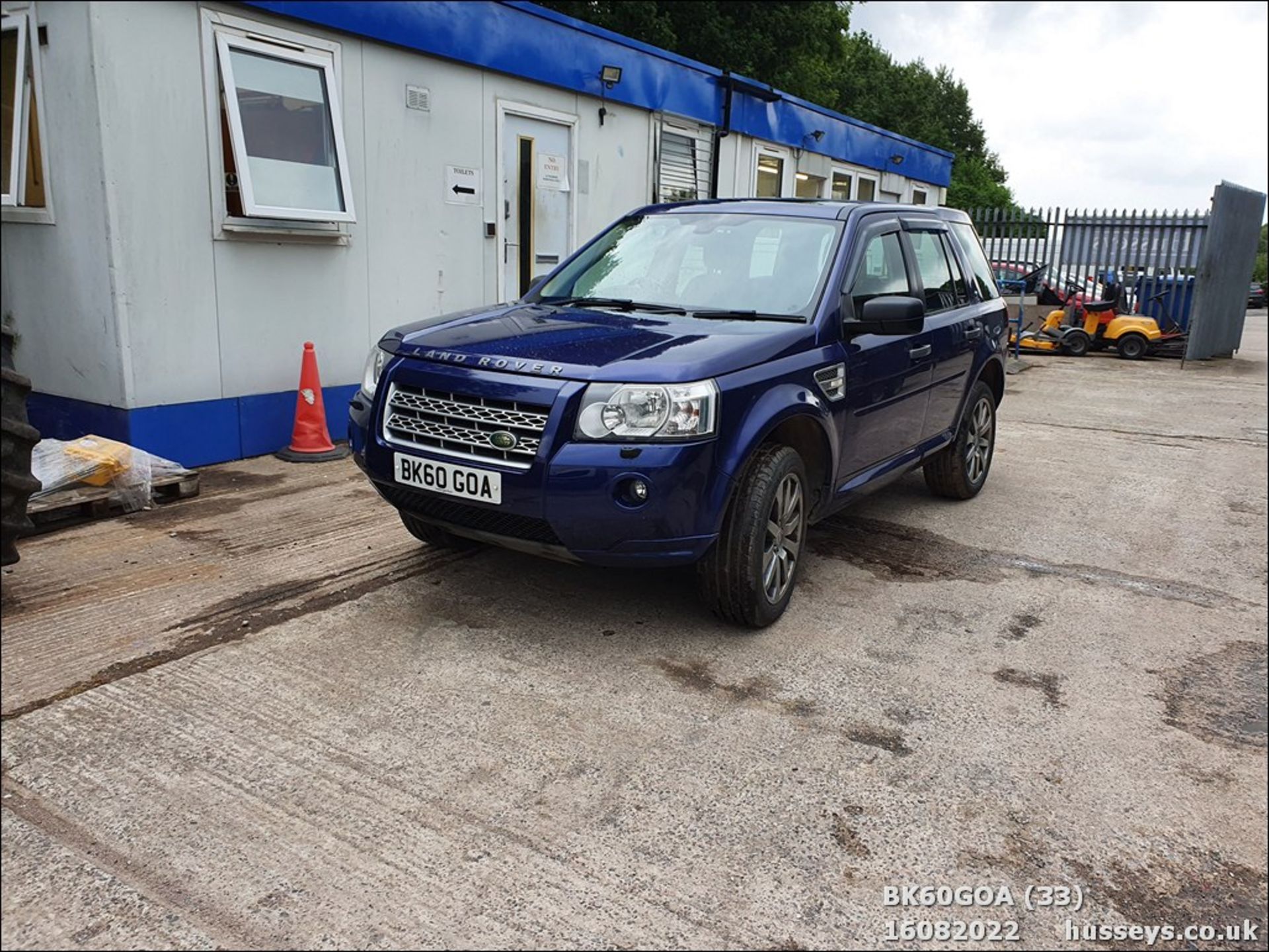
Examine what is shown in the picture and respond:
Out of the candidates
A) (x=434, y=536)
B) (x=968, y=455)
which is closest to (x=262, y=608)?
(x=434, y=536)

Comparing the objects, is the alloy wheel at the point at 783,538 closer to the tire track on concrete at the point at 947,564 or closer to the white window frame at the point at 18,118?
the tire track on concrete at the point at 947,564

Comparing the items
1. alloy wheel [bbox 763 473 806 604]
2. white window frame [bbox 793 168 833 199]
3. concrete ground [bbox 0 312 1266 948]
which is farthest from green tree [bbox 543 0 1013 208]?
alloy wheel [bbox 763 473 806 604]

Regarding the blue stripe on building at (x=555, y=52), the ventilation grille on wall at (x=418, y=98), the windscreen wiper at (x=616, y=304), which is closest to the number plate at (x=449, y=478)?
the windscreen wiper at (x=616, y=304)

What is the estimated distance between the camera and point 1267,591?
4918 mm

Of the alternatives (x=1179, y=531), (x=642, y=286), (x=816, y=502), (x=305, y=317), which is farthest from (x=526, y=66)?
(x=1179, y=531)

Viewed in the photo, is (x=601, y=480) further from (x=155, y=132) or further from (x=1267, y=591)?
(x=155, y=132)

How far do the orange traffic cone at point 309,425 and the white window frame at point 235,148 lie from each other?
0.81 metres

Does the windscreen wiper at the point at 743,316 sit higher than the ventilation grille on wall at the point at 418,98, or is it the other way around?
the ventilation grille on wall at the point at 418,98

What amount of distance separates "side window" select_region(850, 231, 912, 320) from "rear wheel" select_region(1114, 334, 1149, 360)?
12724mm

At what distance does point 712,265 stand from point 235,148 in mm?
3387

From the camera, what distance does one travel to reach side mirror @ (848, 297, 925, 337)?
4.23 metres

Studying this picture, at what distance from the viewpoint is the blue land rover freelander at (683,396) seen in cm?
346

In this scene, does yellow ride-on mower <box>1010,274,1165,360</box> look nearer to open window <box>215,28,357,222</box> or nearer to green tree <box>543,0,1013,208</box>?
green tree <box>543,0,1013,208</box>

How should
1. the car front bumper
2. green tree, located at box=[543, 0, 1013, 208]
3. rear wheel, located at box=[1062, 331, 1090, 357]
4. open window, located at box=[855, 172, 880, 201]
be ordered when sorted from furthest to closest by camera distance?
green tree, located at box=[543, 0, 1013, 208] → rear wheel, located at box=[1062, 331, 1090, 357] → open window, located at box=[855, 172, 880, 201] → the car front bumper
